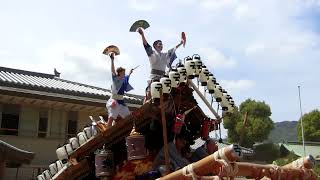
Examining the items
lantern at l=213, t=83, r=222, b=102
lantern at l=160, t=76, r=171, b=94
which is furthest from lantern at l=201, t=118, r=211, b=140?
lantern at l=160, t=76, r=171, b=94

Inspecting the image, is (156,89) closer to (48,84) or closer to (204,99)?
(204,99)

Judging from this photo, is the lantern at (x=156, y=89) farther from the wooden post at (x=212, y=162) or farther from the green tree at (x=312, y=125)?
the green tree at (x=312, y=125)

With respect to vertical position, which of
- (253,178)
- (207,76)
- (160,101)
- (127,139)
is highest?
(207,76)

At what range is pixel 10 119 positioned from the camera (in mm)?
16500

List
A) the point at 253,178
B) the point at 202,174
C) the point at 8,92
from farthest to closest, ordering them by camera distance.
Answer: the point at 8,92
the point at 253,178
the point at 202,174

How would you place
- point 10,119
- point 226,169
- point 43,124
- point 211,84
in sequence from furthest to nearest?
1. point 43,124
2. point 10,119
3. point 211,84
4. point 226,169

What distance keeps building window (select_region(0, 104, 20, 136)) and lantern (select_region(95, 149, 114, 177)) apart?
1014 cm

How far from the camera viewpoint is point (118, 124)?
7.25 metres

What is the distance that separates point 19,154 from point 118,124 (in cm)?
686

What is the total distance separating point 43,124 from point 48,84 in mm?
1841

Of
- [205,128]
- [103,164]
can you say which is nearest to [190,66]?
[205,128]

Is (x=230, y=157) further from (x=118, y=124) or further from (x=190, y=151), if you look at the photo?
(x=190, y=151)

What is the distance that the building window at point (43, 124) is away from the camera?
55.8 ft

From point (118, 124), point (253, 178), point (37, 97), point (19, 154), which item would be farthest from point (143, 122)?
point (37, 97)
